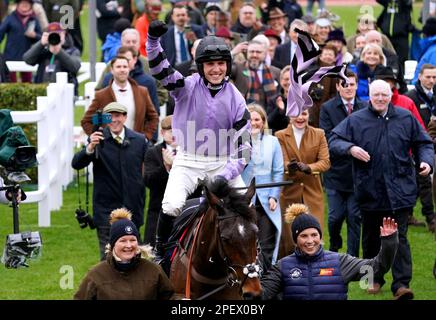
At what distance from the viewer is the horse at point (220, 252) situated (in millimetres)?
9719

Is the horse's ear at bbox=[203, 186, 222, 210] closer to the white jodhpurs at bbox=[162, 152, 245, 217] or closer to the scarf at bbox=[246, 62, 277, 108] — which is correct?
the white jodhpurs at bbox=[162, 152, 245, 217]

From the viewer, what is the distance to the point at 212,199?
396 inches

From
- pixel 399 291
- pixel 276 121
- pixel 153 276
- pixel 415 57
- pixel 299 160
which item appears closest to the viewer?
pixel 153 276

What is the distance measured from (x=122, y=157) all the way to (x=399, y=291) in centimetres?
302

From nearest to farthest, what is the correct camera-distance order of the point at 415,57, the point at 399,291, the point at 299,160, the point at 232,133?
the point at 232,133 < the point at 399,291 < the point at 299,160 < the point at 415,57

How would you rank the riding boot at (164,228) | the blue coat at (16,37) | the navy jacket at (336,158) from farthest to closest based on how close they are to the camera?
the blue coat at (16,37)
the navy jacket at (336,158)
the riding boot at (164,228)

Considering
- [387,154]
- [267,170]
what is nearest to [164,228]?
[267,170]

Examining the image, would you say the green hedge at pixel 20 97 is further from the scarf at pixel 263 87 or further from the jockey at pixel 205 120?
the jockey at pixel 205 120

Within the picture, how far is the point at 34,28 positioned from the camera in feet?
78.2

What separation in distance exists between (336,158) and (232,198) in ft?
→ 16.3

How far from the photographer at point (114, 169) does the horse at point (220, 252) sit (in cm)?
341

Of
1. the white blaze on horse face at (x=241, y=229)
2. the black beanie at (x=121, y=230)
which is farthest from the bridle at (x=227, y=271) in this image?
the black beanie at (x=121, y=230)

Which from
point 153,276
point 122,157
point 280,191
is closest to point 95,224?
point 122,157

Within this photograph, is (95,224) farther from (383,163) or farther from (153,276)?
(153,276)
